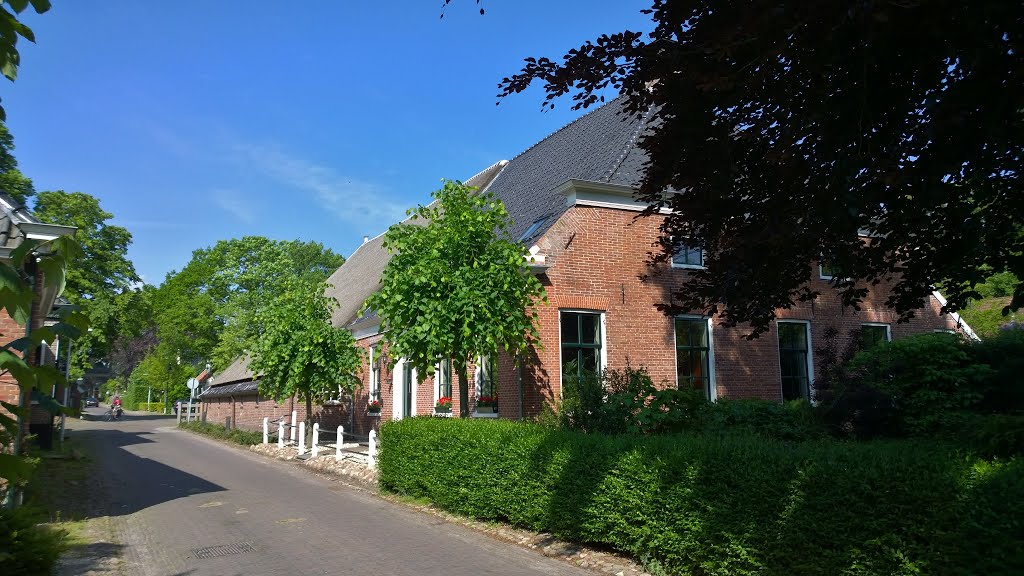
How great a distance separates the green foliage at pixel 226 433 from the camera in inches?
1004

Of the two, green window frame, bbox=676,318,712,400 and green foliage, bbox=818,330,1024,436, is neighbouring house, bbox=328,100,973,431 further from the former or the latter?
green foliage, bbox=818,330,1024,436

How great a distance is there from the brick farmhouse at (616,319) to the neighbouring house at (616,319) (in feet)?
0.08

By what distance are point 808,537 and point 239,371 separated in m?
35.5

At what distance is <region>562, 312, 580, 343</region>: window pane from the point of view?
1430 cm

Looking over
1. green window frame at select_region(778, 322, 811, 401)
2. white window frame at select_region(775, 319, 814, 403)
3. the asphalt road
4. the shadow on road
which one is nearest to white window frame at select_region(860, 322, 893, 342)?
white window frame at select_region(775, 319, 814, 403)

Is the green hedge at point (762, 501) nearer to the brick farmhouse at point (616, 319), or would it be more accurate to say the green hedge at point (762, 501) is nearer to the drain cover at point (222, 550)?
the drain cover at point (222, 550)

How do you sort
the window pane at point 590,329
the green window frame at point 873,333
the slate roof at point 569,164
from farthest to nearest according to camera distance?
the green window frame at point 873,333
the slate roof at point 569,164
the window pane at point 590,329

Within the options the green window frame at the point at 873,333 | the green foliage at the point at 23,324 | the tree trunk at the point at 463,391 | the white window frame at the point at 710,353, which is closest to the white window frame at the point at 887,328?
the green window frame at the point at 873,333

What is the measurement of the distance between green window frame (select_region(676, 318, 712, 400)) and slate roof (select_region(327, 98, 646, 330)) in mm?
3420

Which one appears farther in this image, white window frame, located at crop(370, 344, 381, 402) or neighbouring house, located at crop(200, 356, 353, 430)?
neighbouring house, located at crop(200, 356, 353, 430)

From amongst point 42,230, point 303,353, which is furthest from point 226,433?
point 42,230

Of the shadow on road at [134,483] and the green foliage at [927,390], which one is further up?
the green foliage at [927,390]

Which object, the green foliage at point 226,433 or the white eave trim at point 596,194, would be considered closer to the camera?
the white eave trim at point 596,194

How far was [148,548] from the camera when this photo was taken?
335 inches
